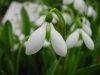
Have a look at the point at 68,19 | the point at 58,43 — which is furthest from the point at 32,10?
the point at 58,43

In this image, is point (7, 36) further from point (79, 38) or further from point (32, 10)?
point (32, 10)

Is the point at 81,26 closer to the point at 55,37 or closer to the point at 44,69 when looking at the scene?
the point at 55,37

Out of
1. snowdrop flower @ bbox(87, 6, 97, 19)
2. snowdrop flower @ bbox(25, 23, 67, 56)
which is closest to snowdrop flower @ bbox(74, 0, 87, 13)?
snowdrop flower @ bbox(87, 6, 97, 19)

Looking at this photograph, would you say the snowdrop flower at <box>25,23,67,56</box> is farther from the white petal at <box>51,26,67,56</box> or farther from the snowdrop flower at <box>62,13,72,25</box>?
the snowdrop flower at <box>62,13,72,25</box>

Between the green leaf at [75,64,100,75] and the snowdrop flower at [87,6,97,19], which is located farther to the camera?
the snowdrop flower at [87,6,97,19]

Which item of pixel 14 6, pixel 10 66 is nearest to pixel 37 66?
pixel 10 66
